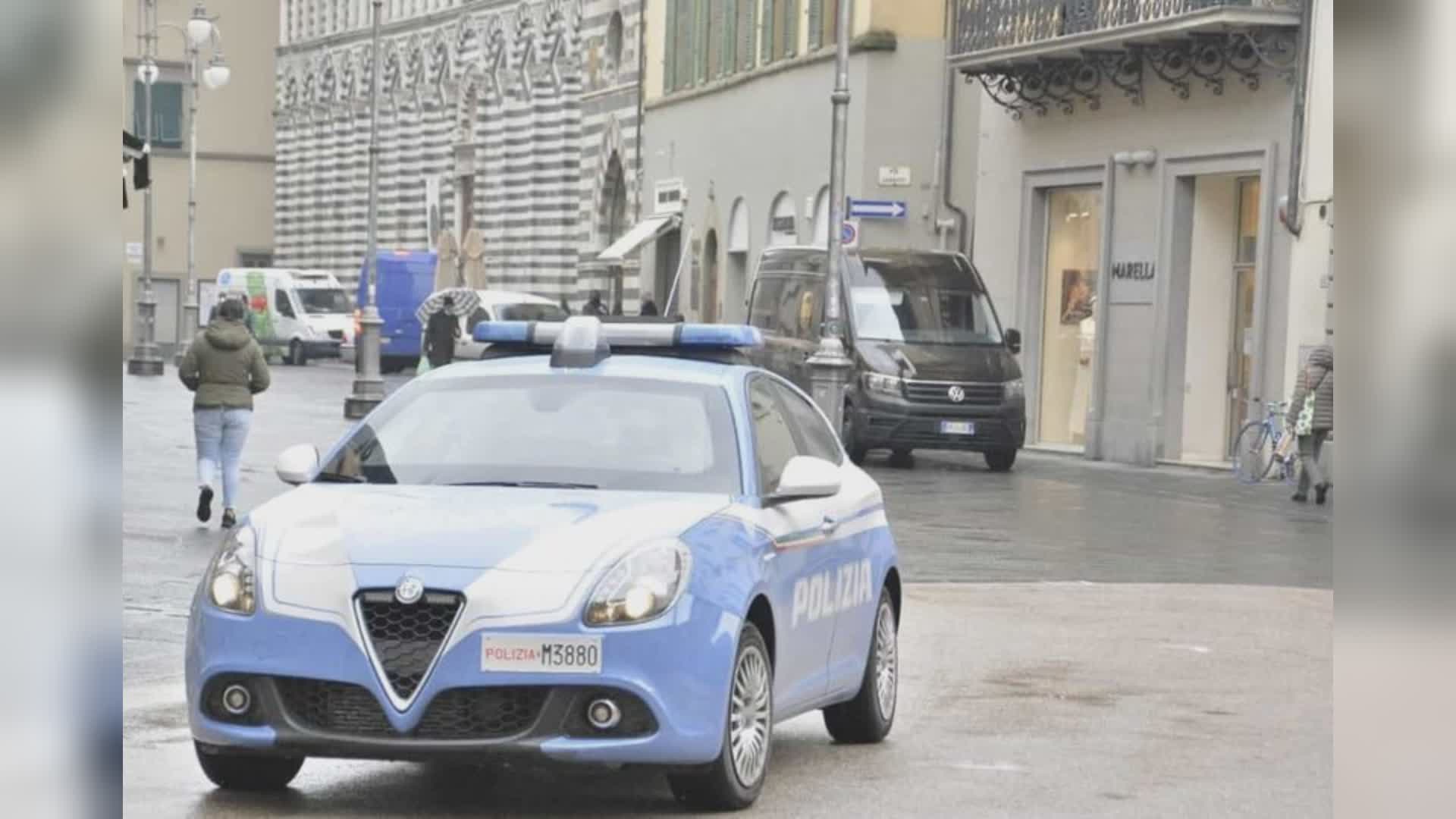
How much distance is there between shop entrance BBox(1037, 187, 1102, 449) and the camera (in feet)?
132

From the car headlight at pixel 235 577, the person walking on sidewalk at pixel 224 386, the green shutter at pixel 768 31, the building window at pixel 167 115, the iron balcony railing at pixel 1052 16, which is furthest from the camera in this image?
the building window at pixel 167 115

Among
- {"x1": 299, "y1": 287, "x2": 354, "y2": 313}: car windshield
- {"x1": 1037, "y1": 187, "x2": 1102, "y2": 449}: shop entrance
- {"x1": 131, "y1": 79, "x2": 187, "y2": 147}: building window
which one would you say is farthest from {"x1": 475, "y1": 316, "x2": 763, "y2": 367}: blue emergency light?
{"x1": 131, "y1": 79, "x2": 187, "y2": 147}: building window

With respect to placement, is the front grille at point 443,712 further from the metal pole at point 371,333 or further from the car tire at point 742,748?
the metal pole at point 371,333

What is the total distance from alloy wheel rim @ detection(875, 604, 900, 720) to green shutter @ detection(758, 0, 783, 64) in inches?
1705

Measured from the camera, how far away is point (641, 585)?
827 centimetres

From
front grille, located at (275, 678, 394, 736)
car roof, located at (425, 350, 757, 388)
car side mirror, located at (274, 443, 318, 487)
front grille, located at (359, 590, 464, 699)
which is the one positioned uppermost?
car roof, located at (425, 350, 757, 388)

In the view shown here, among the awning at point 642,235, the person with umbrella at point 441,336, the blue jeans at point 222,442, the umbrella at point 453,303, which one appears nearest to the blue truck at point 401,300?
the awning at point 642,235

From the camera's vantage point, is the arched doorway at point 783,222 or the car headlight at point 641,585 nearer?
the car headlight at point 641,585

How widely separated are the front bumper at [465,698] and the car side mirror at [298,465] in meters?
1.13

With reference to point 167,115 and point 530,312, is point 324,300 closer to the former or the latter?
point 530,312

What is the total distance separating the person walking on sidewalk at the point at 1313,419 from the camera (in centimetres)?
2808

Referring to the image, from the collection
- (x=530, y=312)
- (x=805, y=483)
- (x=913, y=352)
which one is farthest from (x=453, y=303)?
(x=805, y=483)

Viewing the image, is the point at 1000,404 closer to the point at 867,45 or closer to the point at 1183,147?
the point at 1183,147

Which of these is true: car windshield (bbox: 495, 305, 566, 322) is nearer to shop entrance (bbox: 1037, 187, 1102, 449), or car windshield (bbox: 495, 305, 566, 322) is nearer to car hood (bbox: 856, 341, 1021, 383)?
shop entrance (bbox: 1037, 187, 1102, 449)
